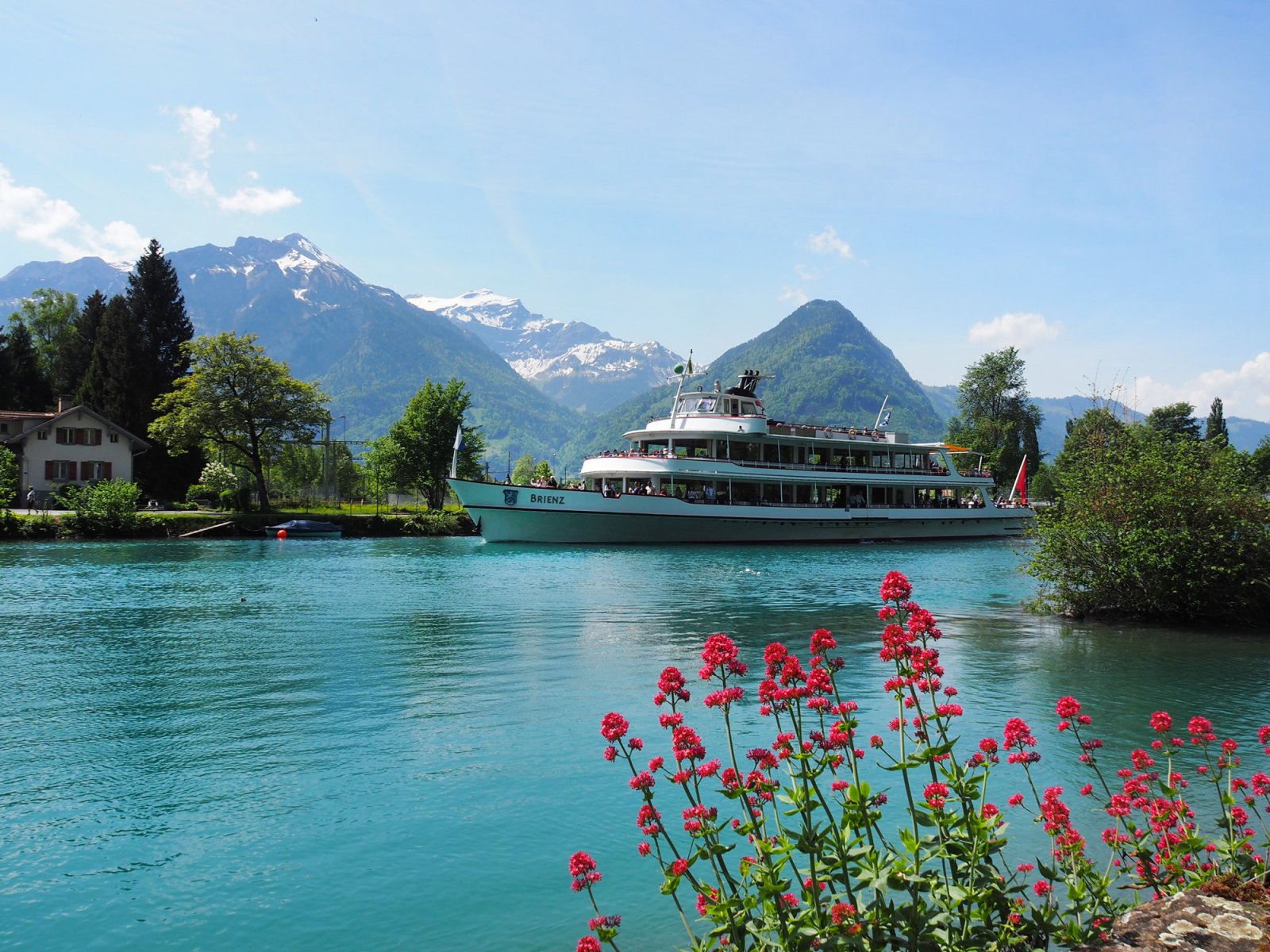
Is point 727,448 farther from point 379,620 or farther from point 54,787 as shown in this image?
point 54,787

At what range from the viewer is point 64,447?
169ft

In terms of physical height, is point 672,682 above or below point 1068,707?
above

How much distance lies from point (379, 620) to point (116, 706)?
7.54 meters

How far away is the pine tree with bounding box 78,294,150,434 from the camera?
58.4 meters

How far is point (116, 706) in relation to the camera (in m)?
11.3

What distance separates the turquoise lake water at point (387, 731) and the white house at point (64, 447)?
1272 inches

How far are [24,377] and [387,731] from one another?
66537mm

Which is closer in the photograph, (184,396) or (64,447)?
(184,396)

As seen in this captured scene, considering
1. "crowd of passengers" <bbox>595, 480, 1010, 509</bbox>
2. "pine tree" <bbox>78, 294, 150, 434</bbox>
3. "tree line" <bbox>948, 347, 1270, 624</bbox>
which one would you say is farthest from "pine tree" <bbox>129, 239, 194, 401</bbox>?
"tree line" <bbox>948, 347, 1270, 624</bbox>

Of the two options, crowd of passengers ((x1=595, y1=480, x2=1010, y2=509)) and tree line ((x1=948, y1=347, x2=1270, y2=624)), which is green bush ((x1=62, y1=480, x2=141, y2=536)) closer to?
crowd of passengers ((x1=595, y1=480, x2=1010, y2=509))

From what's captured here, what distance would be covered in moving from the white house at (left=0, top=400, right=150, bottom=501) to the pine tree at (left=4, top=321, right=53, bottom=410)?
10.2m

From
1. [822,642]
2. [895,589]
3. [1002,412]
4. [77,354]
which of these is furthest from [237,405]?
[1002,412]

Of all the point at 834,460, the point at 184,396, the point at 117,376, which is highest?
the point at 117,376

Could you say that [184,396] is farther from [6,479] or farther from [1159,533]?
[1159,533]
